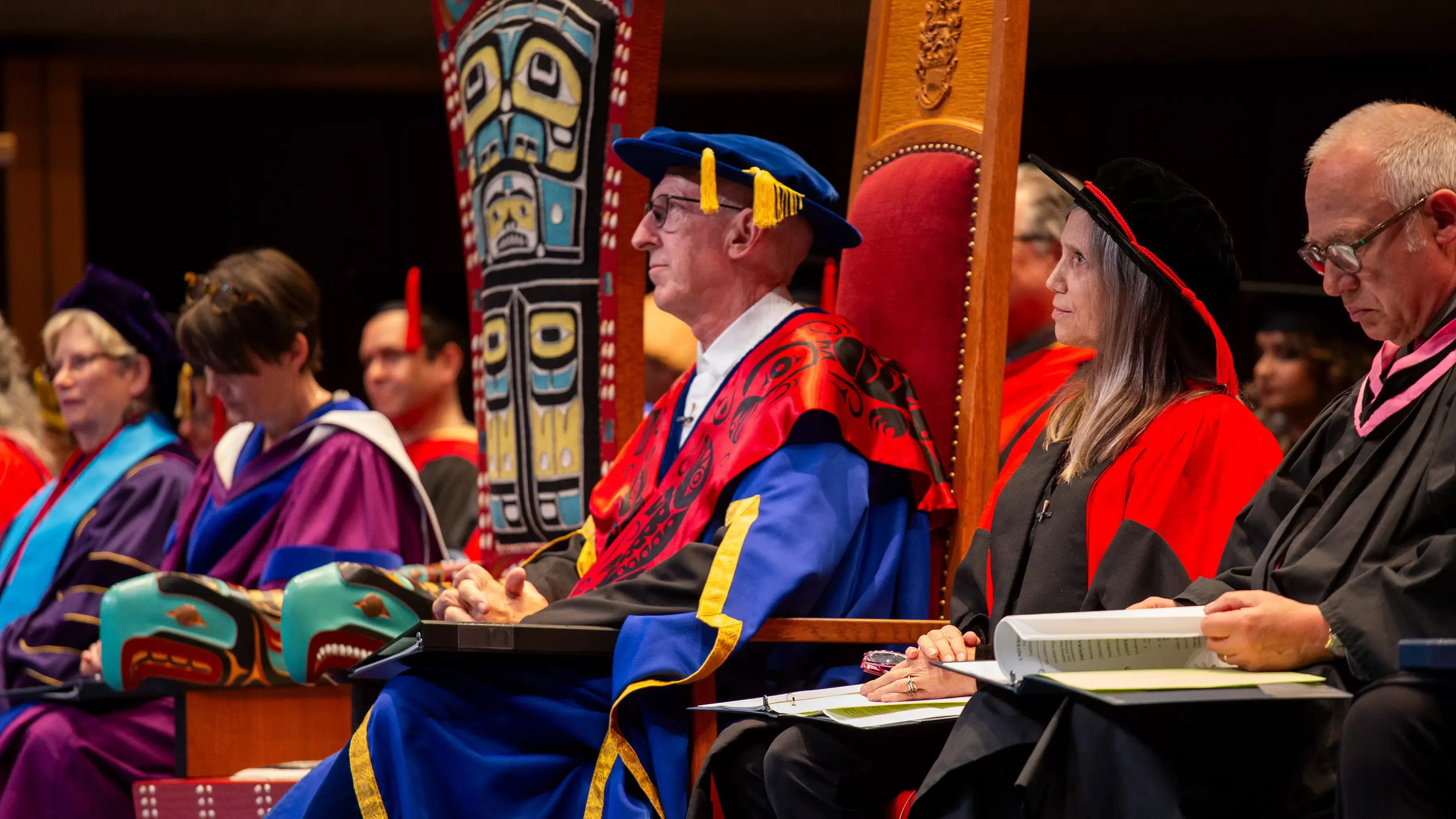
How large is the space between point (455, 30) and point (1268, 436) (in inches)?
92.7

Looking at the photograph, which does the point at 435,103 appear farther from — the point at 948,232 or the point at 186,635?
the point at 948,232

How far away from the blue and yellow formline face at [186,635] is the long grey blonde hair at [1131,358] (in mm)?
1967

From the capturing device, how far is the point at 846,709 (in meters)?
2.21

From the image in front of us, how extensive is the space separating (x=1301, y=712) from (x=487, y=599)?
1620mm

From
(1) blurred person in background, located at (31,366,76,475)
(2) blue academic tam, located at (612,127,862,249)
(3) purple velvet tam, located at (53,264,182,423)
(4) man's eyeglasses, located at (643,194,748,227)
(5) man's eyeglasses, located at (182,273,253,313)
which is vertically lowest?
(1) blurred person in background, located at (31,366,76,475)

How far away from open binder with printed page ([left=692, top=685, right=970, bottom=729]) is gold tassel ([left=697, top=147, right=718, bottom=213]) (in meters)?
1.00

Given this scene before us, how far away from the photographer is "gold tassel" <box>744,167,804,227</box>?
9.91 ft

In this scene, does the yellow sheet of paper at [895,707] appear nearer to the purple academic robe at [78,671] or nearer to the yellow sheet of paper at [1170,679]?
the yellow sheet of paper at [1170,679]

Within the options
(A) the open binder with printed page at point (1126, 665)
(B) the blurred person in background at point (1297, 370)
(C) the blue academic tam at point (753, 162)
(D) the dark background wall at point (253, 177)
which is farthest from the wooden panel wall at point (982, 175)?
(D) the dark background wall at point (253, 177)

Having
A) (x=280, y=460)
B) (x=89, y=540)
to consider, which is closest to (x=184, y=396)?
(x=89, y=540)

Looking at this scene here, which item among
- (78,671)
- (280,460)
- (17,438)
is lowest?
(78,671)

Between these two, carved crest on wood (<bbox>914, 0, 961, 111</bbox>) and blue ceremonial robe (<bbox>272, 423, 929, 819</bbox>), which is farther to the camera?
carved crest on wood (<bbox>914, 0, 961, 111</bbox>)

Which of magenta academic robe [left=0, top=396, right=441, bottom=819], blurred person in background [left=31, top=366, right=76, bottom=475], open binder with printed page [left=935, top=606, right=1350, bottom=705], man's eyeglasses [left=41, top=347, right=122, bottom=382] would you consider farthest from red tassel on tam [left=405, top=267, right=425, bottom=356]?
open binder with printed page [left=935, top=606, right=1350, bottom=705]

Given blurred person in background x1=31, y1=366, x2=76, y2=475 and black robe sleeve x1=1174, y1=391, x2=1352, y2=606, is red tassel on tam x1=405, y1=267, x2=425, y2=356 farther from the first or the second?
black robe sleeve x1=1174, y1=391, x2=1352, y2=606
